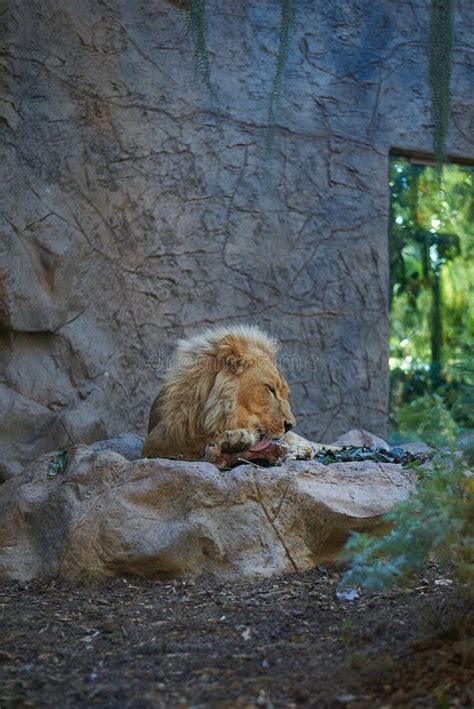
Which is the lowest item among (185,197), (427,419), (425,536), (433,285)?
(427,419)

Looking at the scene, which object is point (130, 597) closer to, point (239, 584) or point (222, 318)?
point (239, 584)

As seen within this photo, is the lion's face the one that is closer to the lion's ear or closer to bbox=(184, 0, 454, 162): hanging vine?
the lion's ear

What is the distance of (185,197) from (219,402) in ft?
7.21

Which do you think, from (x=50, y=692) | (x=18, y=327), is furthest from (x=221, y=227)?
(x=50, y=692)

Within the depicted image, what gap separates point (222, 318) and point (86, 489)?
2667 mm

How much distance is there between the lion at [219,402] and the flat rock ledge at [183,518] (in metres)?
0.65

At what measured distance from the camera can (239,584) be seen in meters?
4.15

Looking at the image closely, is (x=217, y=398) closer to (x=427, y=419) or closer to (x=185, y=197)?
(x=185, y=197)

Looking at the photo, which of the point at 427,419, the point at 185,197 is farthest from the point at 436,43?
the point at 427,419

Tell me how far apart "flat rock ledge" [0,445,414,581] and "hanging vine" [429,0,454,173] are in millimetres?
1600

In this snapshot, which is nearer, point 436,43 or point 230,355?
point 436,43

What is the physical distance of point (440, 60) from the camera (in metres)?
3.88

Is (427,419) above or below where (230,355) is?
below

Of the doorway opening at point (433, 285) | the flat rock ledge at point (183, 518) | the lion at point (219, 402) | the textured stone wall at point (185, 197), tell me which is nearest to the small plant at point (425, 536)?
the flat rock ledge at point (183, 518)
